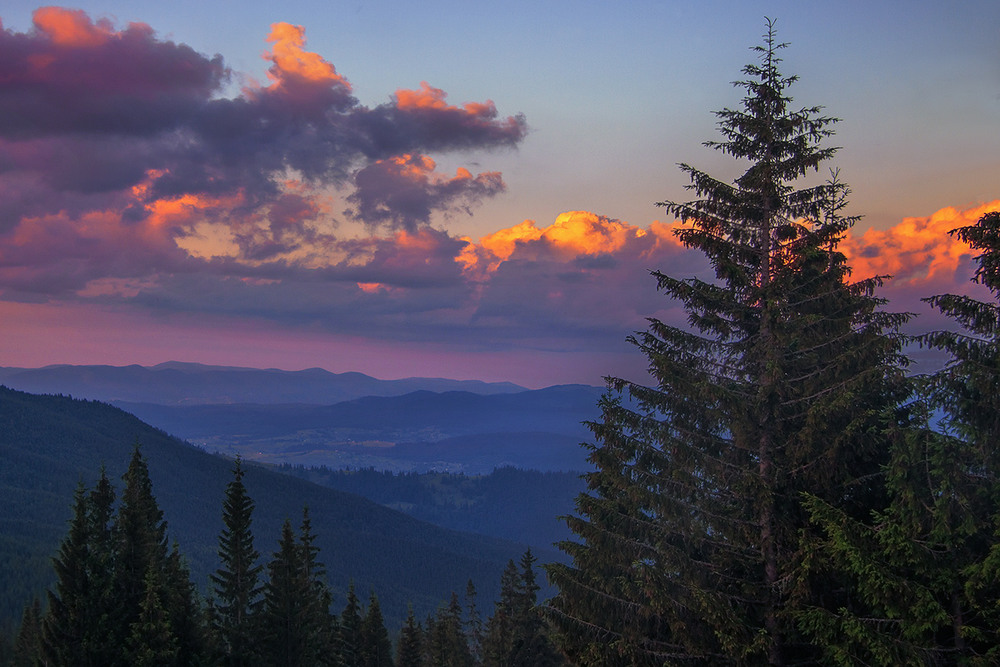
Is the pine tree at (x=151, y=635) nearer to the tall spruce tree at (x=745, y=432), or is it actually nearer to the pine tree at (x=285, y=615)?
the pine tree at (x=285, y=615)

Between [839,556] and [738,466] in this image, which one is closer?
[839,556]

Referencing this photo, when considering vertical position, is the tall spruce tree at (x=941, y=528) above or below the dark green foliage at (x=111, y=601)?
above

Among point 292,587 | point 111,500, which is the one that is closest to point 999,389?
point 111,500

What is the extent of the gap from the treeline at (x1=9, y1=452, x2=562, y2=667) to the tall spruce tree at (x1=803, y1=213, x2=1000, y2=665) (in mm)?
8822

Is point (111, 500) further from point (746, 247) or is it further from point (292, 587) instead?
point (746, 247)

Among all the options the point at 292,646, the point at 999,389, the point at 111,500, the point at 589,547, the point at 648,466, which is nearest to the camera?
the point at 999,389

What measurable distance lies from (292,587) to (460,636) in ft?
107

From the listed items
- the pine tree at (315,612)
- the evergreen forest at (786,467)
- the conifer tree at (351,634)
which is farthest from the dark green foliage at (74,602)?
the conifer tree at (351,634)

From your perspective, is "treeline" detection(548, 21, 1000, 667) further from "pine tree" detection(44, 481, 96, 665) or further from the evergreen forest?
"pine tree" detection(44, 481, 96, 665)

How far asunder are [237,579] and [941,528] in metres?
35.3

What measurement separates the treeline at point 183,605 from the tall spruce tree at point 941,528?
8.82 metres

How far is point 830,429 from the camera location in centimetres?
1734

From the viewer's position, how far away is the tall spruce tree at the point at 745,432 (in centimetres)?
1739

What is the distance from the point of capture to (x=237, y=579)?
40156 millimetres
